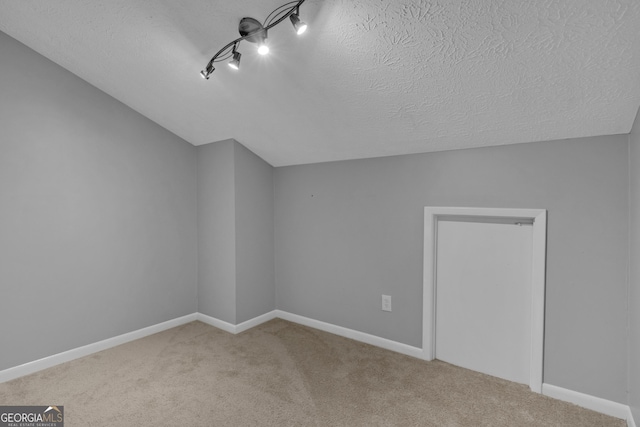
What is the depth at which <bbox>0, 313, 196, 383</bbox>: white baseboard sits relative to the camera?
2.21m

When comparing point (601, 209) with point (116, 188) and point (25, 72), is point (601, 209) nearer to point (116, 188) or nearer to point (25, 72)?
point (116, 188)

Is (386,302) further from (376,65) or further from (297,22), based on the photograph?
(297,22)

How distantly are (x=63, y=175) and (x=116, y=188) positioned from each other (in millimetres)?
374

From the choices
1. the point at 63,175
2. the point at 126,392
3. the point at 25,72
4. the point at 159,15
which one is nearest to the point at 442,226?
the point at 159,15

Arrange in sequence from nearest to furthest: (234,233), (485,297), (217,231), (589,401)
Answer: (589,401) → (485,297) → (234,233) → (217,231)

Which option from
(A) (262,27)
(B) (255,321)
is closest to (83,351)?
(B) (255,321)

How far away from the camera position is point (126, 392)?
2023 mm

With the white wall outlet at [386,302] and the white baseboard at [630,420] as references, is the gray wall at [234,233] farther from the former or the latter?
the white baseboard at [630,420]

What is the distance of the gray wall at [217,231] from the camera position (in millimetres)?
2986

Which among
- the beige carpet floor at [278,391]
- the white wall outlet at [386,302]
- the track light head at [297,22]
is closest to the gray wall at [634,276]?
the beige carpet floor at [278,391]

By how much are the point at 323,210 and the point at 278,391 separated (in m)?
1.52

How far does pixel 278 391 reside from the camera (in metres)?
2.02

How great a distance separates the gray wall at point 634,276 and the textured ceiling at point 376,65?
167 millimetres

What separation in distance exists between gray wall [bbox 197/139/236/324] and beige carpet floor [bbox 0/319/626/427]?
0.51 metres
